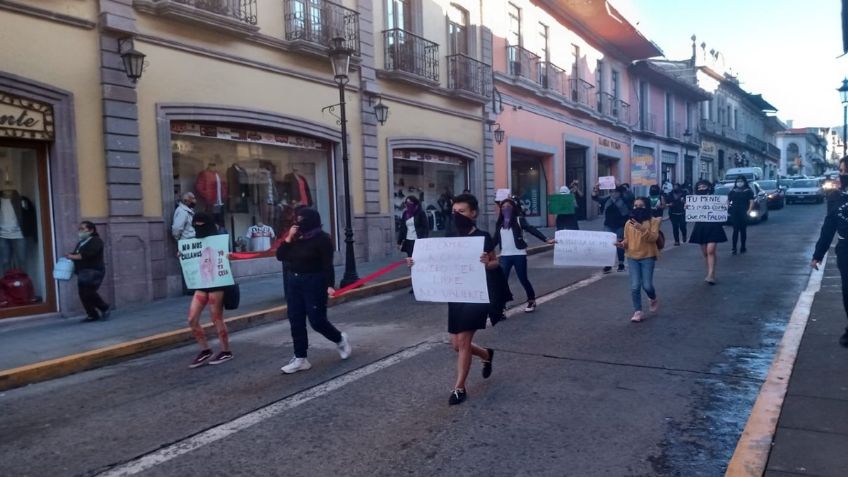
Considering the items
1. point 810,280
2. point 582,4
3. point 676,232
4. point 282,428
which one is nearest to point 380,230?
point 676,232

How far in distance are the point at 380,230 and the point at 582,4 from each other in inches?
584

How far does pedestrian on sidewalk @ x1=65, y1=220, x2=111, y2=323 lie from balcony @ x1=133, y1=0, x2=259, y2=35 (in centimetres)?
401

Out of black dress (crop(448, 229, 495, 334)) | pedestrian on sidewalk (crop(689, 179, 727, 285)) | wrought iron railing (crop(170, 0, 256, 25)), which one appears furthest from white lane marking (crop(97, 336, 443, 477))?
wrought iron railing (crop(170, 0, 256, 25))

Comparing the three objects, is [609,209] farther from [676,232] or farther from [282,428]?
[282,428]

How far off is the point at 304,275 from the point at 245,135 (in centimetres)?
814

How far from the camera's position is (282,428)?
15.4ft

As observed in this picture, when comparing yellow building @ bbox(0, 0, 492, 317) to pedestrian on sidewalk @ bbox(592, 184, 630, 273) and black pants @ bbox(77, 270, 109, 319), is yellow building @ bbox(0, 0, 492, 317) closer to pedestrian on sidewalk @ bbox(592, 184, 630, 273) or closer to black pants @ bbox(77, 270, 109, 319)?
black pants @ bbox(77, 270, 109, 319)

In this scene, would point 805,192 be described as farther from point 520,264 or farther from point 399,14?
point 520,264

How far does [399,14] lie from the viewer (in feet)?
57.8

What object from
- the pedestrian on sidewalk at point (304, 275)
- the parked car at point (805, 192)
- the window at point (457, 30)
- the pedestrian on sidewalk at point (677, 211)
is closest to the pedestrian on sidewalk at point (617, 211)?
the pedestrian on sidewalk at point (677, 211)

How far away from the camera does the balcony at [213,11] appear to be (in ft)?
36.7

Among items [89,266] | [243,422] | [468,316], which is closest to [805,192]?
[89,266]

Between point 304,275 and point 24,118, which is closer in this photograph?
point 304,275

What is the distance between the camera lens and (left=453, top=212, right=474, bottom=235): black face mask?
5281 millimetres
